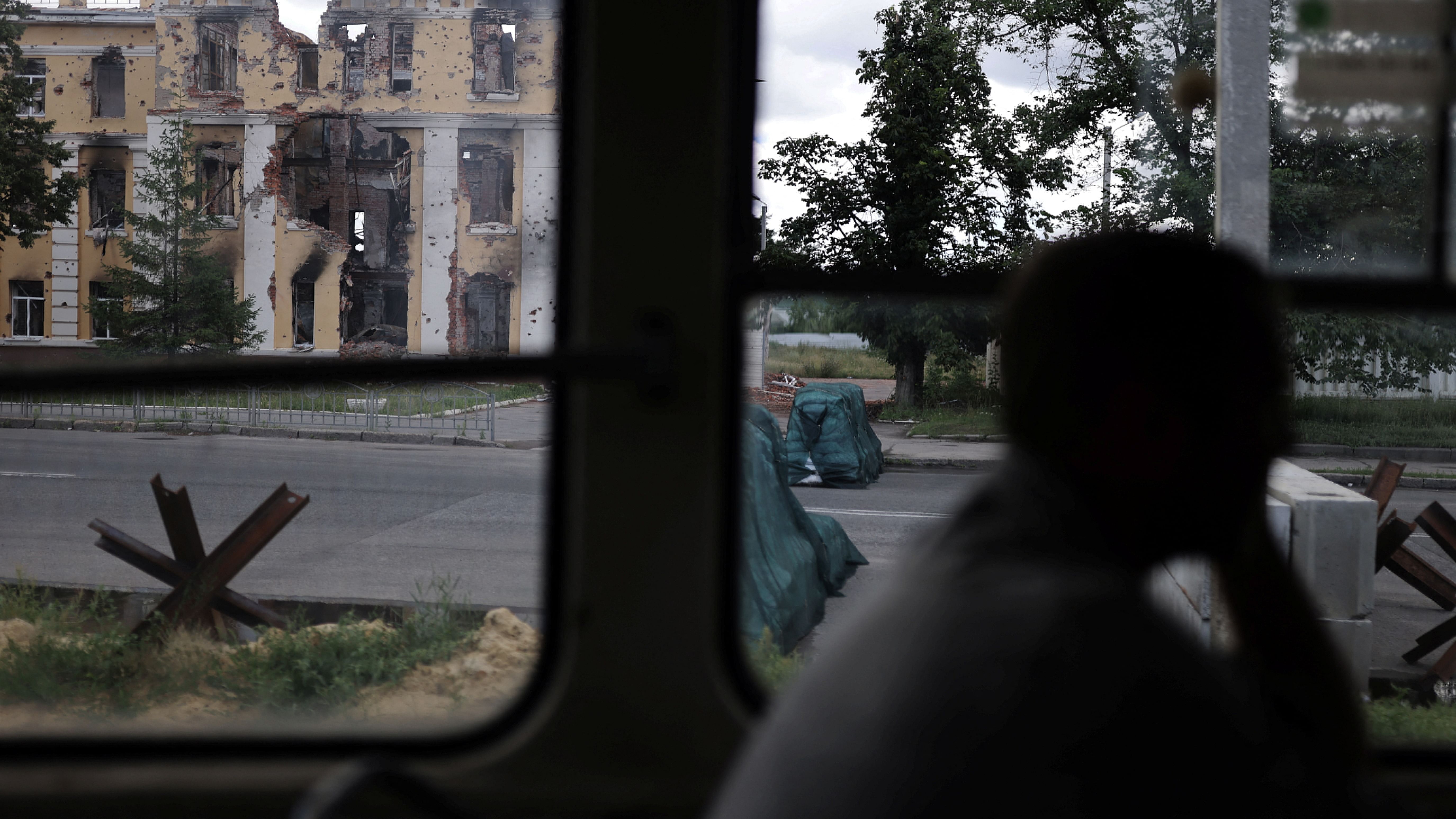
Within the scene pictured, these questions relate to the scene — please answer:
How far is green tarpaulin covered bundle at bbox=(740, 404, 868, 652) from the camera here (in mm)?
1332

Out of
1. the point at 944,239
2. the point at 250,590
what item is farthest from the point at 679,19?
the point at 250,590

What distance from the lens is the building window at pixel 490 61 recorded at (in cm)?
127

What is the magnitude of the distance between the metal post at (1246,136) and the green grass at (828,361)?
46 centimetres

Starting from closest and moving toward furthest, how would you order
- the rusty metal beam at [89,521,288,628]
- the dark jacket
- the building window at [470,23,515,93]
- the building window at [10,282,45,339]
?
the dark jacket, the building window at [10,282,45,339], the building window at [470,23,515,93], the rusty metal beam at [89,521,288,628]

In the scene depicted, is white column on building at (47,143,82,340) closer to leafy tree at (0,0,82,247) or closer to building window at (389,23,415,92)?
leafy tree at (0,0,82,247)

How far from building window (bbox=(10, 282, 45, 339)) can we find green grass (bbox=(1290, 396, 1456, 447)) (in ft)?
5.04

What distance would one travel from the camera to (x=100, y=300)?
3.94 ft

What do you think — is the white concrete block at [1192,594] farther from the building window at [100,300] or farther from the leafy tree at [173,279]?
the building window at [100,300]

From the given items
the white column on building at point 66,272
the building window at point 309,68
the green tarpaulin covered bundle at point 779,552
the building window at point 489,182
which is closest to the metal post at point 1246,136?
the green tarpaulin covered bundle at point 779,552

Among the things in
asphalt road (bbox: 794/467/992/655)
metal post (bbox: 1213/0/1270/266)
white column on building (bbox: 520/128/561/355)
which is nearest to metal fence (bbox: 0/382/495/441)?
white column on building (bbox: 520/128/561/355)

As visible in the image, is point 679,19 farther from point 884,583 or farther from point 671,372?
point 884,583

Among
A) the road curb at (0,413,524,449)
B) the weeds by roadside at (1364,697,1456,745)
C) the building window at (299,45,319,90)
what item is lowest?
the weeds by roadside at (1364,697,1456,745)

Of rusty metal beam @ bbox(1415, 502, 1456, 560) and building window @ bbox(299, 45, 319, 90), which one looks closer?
building window @ bbox(299, 45, 319, 90)

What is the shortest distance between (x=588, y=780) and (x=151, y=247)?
0.86 metres
